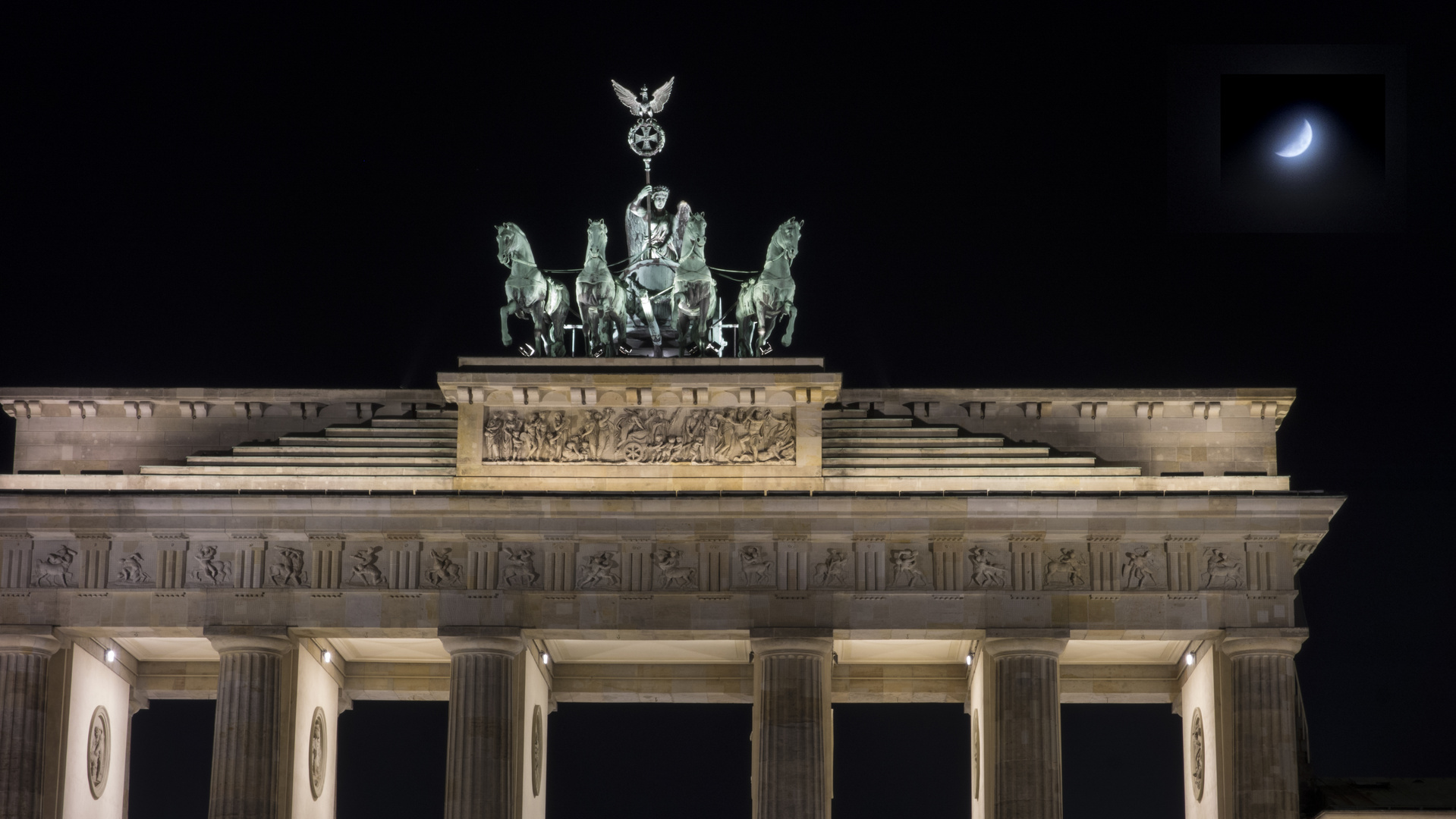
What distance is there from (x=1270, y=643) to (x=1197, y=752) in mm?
4256

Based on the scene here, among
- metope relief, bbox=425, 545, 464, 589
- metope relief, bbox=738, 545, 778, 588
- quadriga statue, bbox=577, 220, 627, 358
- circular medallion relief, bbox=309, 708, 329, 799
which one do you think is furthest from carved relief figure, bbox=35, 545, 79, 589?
metope relief, bbox=738, 545, 778, 588

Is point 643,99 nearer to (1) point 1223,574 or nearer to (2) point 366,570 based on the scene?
(2) point 366,570

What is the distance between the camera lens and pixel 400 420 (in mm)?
49469

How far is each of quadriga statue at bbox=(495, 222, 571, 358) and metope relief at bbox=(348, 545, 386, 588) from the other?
5323mm

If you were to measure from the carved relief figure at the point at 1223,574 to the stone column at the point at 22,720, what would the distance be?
71.2ft

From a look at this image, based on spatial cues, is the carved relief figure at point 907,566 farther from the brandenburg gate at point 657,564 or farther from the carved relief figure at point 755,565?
the carved relief figure at point 755,565

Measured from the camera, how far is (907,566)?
47531 mm

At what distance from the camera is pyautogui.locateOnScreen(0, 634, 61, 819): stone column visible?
152 ft

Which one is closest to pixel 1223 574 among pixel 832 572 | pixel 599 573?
pixel 832 572

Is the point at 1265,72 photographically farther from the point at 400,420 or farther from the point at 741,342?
the point at 400,420

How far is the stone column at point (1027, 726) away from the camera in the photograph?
46.4 m

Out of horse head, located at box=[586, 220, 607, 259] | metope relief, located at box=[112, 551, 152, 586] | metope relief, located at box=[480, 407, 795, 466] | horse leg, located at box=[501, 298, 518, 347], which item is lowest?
metope relief, located at box=[112, 551, 152, 586]

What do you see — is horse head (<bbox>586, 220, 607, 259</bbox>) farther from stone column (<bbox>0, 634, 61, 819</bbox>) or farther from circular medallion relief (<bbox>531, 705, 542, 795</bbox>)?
stone column (<bbox>0, 634, 61, 819</bbox>)

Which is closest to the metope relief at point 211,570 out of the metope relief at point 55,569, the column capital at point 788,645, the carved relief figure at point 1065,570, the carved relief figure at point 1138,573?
the metope relief at point 55,569
